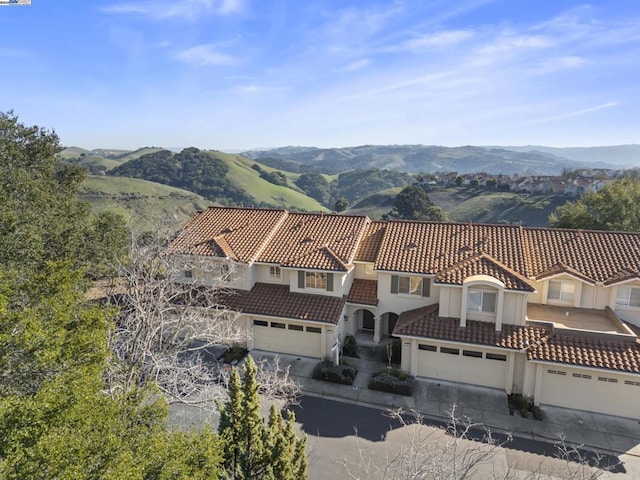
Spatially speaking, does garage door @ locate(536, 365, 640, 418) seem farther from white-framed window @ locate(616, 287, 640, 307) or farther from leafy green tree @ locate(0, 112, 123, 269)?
leafy green tree @ locate(0, 112, 123, 269)

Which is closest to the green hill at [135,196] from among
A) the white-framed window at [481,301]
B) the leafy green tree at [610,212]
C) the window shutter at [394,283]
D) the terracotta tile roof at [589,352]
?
the window shutter at [394,283]

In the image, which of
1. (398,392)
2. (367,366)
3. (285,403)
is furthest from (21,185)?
(398,392)

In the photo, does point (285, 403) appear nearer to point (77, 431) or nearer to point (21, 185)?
point (77, 431)

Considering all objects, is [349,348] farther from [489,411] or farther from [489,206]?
[489,206]

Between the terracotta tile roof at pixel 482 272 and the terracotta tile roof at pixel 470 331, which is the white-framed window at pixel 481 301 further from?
the terracotta tile roof at pixel 482 272

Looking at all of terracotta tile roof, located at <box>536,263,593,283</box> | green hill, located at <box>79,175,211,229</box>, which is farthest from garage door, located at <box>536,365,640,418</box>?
green hill, located at <box>79,175,211,229</box>

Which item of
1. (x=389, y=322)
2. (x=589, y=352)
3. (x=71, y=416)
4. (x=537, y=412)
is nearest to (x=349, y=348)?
(x=389, y=322)
